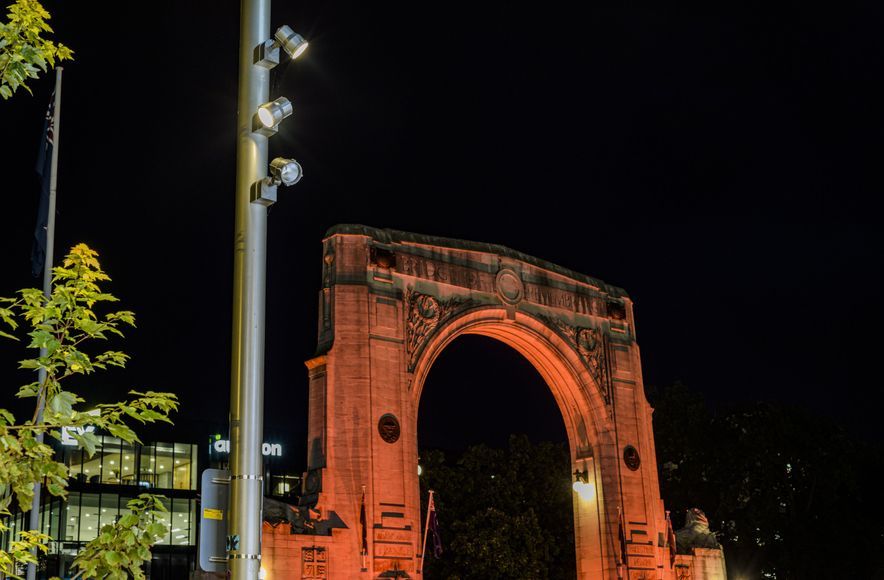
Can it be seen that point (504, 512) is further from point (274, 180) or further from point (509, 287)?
point (274, 180)

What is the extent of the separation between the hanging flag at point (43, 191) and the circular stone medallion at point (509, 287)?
1651cm

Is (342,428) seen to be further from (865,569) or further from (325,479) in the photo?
(865,569)

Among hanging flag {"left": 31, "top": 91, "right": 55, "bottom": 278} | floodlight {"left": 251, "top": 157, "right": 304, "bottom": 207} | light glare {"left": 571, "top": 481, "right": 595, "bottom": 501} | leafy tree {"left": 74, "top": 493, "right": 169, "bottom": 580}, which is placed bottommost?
leafy tree {"left": 74, "top": 493, "right": 169, "bottom": 580}

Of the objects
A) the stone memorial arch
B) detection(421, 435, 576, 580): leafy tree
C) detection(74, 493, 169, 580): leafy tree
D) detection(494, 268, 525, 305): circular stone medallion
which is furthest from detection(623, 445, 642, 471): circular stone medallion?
detection(74, 493, 169, 580): leafy tree

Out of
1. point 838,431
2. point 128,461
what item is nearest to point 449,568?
point 838,431

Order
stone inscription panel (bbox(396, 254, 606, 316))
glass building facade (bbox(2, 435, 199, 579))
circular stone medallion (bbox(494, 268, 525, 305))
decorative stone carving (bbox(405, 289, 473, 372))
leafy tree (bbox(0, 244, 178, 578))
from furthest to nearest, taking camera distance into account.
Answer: glass building facade (bbox(2, 435, 199, 579)) → circular stone medallion (bbox(494, 268, 525, 305)) → stone inscription panel (bbox(396, 254, 606, 316)) → decorative stone carving (bbox(405, 289, 473, 372)) → leafy tree (bbox(0, 244, 178, 578))

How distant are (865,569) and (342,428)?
3572cm

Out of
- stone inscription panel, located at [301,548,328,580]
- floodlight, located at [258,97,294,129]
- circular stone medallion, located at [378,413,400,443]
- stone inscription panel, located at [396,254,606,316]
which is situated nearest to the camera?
floodlight, located at [258,97,294,129]

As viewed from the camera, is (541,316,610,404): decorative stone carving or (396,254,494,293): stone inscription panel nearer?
(396,254,494,293): stone inscription panel

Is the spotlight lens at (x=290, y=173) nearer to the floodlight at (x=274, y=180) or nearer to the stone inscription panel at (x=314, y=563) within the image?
the floodlight at (x=274, y=180)

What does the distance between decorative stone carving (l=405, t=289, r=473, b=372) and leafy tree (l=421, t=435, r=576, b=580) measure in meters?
14.8

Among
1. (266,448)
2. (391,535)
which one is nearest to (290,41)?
(391,535)

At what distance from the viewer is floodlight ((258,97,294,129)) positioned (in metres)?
8.63

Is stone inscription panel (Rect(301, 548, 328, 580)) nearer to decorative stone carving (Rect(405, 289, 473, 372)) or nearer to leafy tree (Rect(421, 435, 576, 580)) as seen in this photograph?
decorative stone carving (Rect(405, 289, 473, 372))
